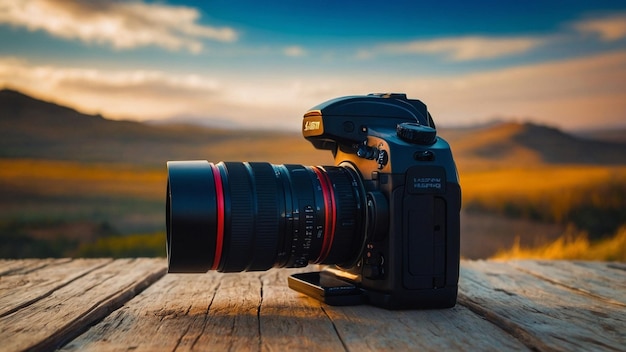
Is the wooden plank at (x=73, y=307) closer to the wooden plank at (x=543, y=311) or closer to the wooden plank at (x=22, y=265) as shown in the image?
the wooden plank at (x=22, y=265)

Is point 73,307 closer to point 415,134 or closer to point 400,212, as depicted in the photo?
point 400,212

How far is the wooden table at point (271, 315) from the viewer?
2.12m

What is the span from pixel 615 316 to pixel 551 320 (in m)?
0.27

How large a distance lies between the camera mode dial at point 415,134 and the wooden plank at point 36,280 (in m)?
1.45

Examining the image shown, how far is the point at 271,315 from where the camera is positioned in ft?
8.23

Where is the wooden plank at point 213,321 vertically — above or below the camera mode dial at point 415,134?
below

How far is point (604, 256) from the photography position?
190 inches

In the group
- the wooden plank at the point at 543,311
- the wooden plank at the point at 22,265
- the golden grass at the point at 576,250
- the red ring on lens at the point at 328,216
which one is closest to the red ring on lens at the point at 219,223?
the red ring on lens at the point at 328,216

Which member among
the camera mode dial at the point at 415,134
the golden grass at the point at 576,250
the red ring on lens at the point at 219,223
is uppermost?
the camera mode dial at the point at 415,134

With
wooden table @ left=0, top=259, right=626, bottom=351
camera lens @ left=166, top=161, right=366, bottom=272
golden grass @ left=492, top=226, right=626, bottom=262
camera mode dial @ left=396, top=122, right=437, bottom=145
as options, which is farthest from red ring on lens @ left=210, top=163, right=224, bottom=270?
golden grass @ left=492, top=226, right=626, bottom=262

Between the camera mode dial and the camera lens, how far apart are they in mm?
235

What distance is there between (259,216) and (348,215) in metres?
0.33

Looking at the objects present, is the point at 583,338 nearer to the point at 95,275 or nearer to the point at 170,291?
the point at 170,291

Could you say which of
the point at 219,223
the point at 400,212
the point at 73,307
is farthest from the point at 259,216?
the point at 73,307
